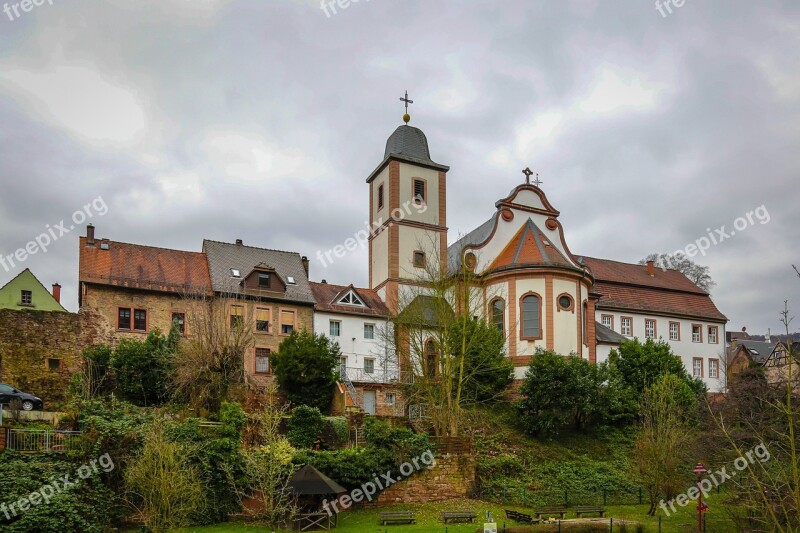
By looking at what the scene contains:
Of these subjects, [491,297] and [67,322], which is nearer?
[67,322]

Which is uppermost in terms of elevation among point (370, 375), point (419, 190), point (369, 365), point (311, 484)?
point (419, 190)

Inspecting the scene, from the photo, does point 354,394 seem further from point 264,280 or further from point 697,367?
point 697,367

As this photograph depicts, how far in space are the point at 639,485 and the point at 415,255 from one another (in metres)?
21.1

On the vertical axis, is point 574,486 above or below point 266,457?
below

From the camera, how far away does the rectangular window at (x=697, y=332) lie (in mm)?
52250

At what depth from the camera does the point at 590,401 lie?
34625mm

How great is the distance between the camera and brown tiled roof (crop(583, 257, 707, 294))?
52.0 meters

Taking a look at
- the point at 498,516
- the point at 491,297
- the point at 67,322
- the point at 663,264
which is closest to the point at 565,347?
the point at 491,297

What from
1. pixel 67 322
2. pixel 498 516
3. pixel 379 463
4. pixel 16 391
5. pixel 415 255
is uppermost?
pixel 415 255

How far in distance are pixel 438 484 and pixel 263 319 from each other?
16.0 m

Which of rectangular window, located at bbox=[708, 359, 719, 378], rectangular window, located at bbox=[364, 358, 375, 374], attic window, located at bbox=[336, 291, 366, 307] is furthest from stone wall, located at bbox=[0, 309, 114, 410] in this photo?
rectangular window, located at bbox=[708, 359, 719, 378]

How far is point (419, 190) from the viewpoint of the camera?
47.0 meters

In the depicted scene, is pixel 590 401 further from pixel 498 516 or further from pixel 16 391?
pixel 16 391

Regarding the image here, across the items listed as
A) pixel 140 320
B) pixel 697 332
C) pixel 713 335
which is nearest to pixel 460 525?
pixel 140 320
